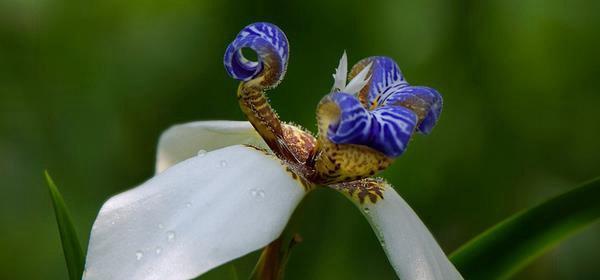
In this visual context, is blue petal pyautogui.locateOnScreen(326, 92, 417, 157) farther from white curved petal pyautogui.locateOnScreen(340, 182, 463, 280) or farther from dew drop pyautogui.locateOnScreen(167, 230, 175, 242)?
dew drop pyautogui.locateOnScreen(167, 230, 175, 242)

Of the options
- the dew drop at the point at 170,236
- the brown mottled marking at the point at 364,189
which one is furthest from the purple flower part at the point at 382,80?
the dew drop at the point at 170,236

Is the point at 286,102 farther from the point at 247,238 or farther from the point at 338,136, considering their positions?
the point at 247,238

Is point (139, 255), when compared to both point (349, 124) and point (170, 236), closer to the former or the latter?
point (170, 236)

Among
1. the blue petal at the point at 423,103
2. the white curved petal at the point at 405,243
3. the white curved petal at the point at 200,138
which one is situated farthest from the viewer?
the white curved petal at the point at 200,138

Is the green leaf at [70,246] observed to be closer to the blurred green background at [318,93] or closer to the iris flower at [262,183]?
the iris flower at [262,183]

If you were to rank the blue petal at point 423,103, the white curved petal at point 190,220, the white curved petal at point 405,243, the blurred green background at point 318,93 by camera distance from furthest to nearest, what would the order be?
the blurred green background at point 318,93
the blue petal at point 423,103
the white curved petal at point 405,243
the white curved petal at point 190,220

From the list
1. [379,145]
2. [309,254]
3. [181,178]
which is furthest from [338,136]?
[309,254]

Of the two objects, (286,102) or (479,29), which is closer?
(286,102)

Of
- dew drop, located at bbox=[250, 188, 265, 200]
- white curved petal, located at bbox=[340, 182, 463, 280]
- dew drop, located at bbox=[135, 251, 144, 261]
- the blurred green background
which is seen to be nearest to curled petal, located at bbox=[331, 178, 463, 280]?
white curved petal, located at bbox=[340, 182, 463, 280]
